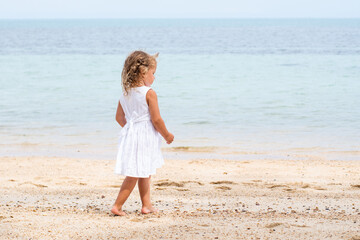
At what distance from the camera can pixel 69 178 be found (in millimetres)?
7117

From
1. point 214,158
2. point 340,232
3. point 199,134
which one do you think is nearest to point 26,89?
point 199,134

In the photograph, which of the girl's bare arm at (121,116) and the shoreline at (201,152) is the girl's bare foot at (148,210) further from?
the shoreline at (201,152)

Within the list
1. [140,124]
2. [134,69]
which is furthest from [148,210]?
[134,69]

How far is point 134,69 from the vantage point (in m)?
4.56

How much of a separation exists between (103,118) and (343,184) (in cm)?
788

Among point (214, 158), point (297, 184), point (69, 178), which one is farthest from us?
point (214, 158)

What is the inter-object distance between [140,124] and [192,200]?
1.31 meters

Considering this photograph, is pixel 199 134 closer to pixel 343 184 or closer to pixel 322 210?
pixel 343 184

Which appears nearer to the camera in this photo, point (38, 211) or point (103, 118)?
point (38, 211)

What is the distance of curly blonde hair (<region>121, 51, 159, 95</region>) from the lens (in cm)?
456

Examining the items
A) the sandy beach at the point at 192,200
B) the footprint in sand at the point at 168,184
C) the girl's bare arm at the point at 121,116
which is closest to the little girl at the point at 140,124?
the girl's bare arm at the point at 121,116

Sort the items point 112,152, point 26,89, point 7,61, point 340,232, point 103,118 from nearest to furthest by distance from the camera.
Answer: point 340,232 < point 112,152 < point 103,118 < point 26,89 < point 7,61

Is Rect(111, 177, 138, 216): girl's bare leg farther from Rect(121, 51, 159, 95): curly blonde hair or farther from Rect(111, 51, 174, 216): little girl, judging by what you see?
Rect(121, 51, 159, 95): curly blonde hair

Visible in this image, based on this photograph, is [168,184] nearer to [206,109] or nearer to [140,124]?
[140,124]
